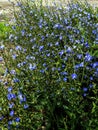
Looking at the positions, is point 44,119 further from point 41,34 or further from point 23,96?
point 41,34

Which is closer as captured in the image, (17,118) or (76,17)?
(17,118)

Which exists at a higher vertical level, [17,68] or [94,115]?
[17,68]

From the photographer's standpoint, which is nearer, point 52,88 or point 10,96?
point 10,96

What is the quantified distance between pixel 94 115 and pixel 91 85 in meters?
0.40

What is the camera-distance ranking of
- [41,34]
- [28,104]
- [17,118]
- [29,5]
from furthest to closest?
[29,5]
[41,34]
[28,104]
[17,118]

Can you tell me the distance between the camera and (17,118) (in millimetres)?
3619

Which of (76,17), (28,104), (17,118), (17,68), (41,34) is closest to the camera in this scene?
(17,118)

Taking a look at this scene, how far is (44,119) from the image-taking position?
3.91 metres

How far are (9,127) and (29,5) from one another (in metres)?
3.82

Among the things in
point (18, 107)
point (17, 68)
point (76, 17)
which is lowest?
point (18, 107)

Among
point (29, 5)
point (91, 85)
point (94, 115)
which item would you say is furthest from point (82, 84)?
point (29, 5)

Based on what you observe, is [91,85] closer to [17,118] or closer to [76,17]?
[17,118]

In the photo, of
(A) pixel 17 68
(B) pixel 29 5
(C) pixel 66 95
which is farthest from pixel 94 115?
(B) pixel 29 5

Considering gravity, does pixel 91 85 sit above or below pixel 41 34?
below
